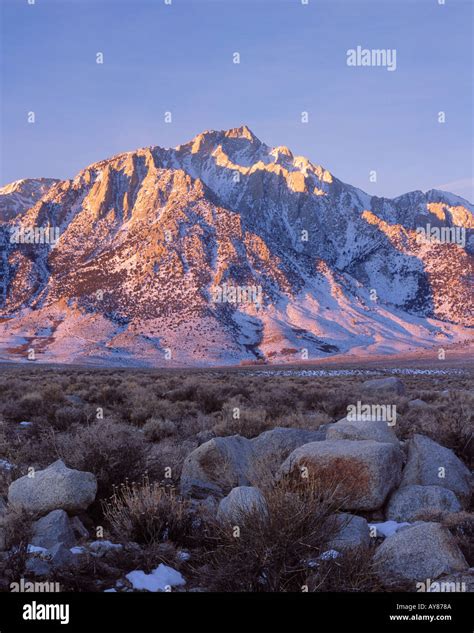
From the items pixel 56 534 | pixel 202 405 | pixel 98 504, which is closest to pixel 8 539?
pixel 56 534

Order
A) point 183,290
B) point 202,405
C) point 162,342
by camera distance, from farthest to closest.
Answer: point 183,290 < point 162,342 < point 202,405

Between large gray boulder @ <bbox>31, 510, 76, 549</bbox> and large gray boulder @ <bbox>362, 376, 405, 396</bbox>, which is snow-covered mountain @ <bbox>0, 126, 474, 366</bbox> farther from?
large gray boulder @ <bbox>31, 510, 76, 549</bbox>

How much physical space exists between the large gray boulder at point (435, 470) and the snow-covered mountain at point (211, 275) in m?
65.8

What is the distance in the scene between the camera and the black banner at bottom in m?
4.49

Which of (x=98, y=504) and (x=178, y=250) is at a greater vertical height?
(x=178, y=250)

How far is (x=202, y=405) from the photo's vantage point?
64.6 ft

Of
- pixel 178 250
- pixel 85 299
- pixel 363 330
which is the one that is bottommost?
pixel 363 330

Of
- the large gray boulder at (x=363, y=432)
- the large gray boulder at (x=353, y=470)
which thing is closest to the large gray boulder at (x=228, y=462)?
the large gray boulder at (x=353, y=470)

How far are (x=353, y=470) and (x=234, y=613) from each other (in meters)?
3.13

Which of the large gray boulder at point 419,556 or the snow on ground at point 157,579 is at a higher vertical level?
the large gray boulder at point 419,556

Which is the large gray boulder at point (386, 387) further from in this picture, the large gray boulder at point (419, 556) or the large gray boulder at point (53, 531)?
the large gray boulder at point (53, 531)

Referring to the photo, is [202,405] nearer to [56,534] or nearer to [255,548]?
[56,534]

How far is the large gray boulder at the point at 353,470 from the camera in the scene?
7312mm

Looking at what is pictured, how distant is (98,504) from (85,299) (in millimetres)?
106495
